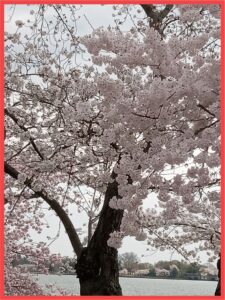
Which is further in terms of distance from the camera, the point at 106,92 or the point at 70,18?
the point at 70,18

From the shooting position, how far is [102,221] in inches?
273

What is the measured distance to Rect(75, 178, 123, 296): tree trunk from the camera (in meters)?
6.84

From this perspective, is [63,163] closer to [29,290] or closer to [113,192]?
[113,192]

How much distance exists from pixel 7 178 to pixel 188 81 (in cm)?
643

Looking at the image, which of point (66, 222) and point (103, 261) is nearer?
point (103, 261)

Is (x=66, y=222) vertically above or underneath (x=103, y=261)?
above

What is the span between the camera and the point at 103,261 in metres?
6.94

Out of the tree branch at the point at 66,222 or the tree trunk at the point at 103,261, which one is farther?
the tree branch at the point at 66,222

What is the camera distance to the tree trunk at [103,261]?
6.84 meters

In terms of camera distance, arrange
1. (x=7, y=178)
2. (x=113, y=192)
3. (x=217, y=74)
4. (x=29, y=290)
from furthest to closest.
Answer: (x=29, y=290) → (x=7, y=178) → (x=113, y=192) → (x=217, y=74)

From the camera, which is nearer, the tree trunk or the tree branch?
the tree trunk

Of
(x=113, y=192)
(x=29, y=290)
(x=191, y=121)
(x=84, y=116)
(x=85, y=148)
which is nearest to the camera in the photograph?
(x=191, y=121)

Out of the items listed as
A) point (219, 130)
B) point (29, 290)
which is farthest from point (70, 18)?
point (29, 290)

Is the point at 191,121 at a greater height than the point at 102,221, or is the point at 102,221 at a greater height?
the point at 191,121
